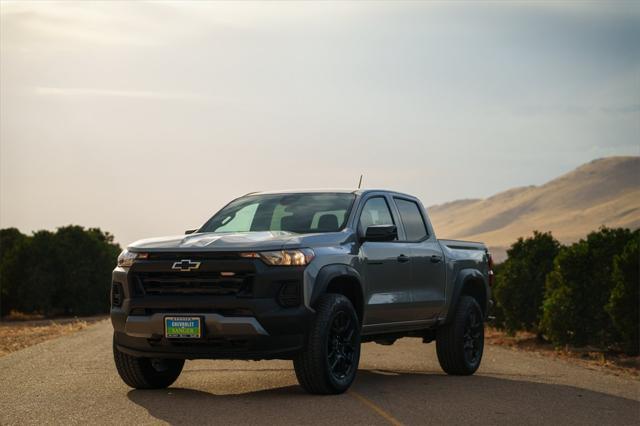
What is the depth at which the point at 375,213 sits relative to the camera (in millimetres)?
11805

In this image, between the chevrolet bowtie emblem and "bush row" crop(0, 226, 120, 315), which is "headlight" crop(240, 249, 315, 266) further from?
"bush row" crop(0, 226, 120, 315)

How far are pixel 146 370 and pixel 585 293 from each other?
13.8 meters

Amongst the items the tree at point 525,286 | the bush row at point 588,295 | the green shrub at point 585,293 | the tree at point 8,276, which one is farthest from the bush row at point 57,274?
the green shrub at point 585,293

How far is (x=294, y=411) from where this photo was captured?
918cm

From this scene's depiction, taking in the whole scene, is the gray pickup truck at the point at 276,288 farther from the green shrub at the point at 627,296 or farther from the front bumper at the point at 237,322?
the green shrub at the point at 627,296

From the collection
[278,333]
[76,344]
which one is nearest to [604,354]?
[76,344]

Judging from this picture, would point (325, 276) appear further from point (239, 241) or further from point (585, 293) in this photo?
point (585, 293)

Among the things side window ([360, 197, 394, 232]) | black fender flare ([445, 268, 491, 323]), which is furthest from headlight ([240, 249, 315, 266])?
black fender flare ([445, 268, 491, 323])

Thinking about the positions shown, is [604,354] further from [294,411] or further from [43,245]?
[43,245]

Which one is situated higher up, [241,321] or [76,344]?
[241,321]

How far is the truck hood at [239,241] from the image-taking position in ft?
32.1

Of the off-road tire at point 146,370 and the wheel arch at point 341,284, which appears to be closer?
the wheel arch at point 341,284

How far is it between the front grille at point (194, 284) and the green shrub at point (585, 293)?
13.7m

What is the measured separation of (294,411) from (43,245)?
51.1 m
